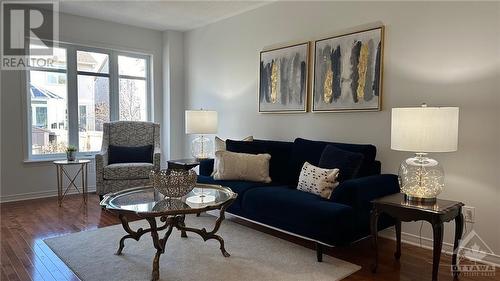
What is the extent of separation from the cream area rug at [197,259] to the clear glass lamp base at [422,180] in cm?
70

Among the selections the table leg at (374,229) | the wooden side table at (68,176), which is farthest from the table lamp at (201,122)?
the table leg at (374,229)

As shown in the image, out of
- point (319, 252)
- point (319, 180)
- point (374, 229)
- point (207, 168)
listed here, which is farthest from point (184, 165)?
point (374, 229)

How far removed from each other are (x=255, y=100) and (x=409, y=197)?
2.54 meters

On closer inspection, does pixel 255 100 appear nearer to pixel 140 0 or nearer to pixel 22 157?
pixel 140 0

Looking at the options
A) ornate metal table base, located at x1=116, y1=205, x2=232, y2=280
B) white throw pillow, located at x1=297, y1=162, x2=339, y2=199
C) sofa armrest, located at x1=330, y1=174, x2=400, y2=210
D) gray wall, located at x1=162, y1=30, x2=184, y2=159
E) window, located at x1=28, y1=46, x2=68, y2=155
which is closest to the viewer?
ornate metal table base, located at x1=116, y1=205, x2=232, y2=280

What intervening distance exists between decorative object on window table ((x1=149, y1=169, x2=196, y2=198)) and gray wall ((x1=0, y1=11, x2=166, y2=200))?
317 centimetres

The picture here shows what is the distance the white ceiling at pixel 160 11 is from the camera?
4.30 meters

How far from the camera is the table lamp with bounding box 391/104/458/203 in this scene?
2.17 metres

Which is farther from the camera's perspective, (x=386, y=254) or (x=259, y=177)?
(x=259, y=177)

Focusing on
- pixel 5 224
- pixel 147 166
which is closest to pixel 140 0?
pixel 147 166

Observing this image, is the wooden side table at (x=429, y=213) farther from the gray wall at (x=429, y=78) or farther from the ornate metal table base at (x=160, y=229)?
the ornate metal table base at (x=160, y=229)

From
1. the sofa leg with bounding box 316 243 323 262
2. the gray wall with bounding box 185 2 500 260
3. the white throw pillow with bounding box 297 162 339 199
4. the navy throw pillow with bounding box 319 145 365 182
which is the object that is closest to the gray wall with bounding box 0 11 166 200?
the gray wall with bounding box 185 2 500 260

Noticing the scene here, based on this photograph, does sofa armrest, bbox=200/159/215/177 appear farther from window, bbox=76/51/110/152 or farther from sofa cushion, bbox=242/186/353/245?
window, bbox=76/51/110/152

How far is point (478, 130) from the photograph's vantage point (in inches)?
103
